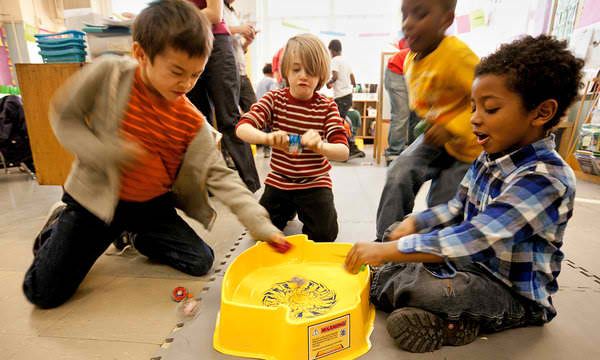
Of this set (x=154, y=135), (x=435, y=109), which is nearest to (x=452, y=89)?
(x=435, y=109)

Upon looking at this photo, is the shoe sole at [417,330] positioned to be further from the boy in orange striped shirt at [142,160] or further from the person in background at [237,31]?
the person in background at [237,31]

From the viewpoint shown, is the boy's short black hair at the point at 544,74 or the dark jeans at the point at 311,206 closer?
the boy's short black hair at the point at 544,74

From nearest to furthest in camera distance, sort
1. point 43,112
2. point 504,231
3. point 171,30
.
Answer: point 504,231 → point 171,30 → point 43,112

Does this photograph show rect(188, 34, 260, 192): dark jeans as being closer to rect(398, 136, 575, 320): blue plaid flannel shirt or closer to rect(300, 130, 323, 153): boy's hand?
rect(300, 130, 323, 153): boy's hand

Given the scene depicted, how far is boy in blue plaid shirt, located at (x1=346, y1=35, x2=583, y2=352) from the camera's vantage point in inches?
22.7

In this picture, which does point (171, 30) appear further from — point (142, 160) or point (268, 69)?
point (268, 69)

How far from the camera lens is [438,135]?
0.91 meters

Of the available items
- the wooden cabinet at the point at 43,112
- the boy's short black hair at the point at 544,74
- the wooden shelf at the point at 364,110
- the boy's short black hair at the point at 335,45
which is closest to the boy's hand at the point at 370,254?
the boy's short black hair at the point at 544,74

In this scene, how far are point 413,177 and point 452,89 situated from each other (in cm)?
25

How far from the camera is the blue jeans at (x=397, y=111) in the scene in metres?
2.29

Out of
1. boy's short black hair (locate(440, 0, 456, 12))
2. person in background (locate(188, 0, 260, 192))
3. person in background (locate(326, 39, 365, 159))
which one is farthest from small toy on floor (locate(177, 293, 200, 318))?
person in background (locate(326, 39, 365, 159))

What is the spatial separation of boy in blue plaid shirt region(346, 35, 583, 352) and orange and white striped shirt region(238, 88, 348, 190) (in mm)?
498

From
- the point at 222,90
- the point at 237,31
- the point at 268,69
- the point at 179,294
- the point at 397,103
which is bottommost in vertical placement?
the point at 179,294

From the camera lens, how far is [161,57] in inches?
29.4
